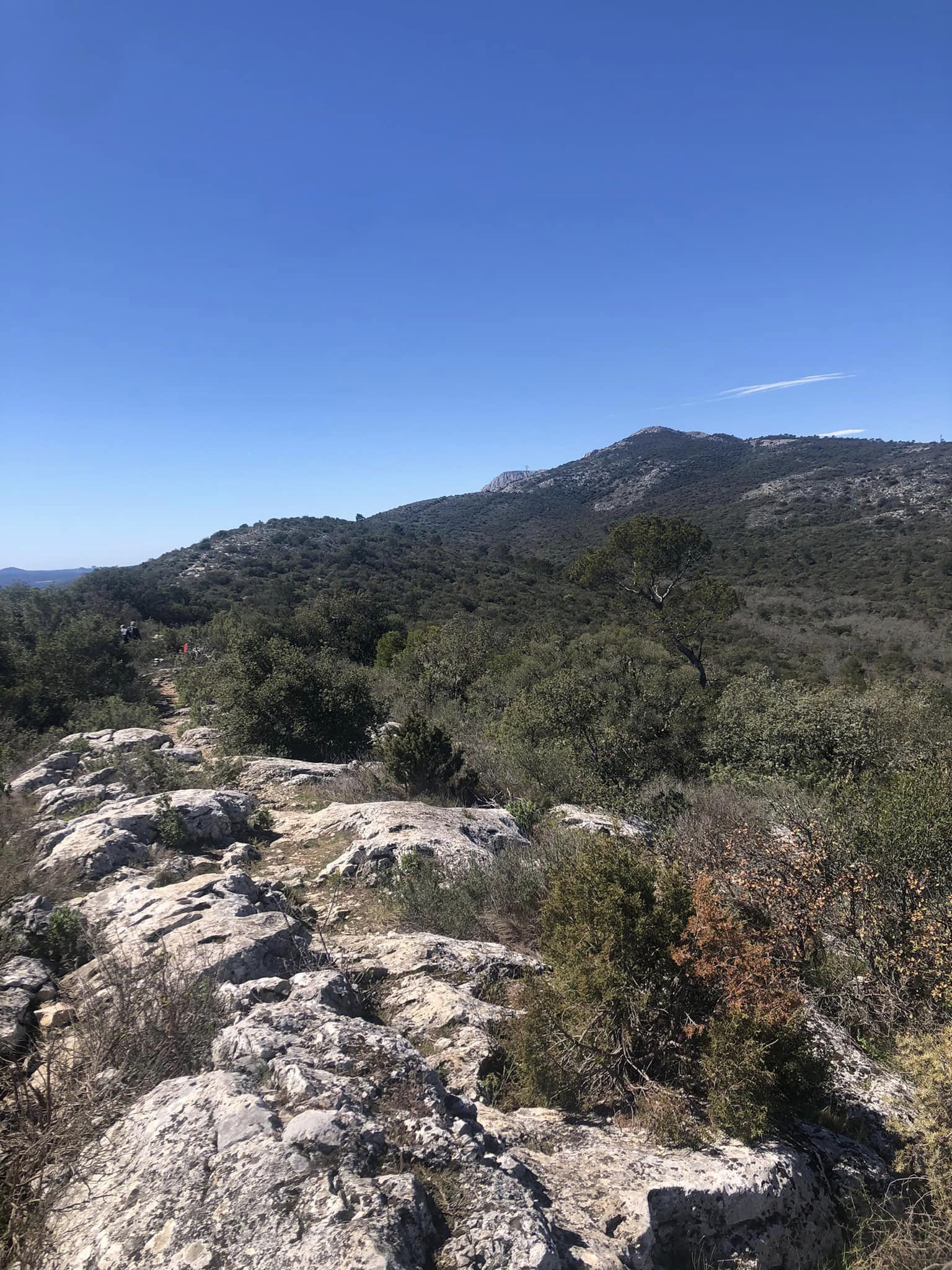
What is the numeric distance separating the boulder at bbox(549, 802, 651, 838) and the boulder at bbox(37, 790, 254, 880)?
14.9 ft

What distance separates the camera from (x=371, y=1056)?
3.12 metres

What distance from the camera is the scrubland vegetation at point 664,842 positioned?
11.1 feet

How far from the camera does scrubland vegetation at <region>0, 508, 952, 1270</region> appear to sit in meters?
3.38

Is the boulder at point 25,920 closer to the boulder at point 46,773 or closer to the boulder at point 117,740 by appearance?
the boulder at point 46,773

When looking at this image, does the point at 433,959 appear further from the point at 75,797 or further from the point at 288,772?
the point at 288,772

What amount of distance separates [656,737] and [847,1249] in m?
10.8

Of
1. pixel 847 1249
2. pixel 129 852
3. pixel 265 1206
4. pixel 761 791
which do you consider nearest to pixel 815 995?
pixel 847 1249

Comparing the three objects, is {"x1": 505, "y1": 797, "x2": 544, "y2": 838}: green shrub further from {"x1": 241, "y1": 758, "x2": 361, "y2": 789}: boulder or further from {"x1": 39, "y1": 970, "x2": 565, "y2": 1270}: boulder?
{"x1": 39, "y1": 970, "x2": 565, "y2": 1270}: boulder

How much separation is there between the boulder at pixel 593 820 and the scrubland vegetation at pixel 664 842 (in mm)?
253

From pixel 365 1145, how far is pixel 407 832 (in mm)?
4902

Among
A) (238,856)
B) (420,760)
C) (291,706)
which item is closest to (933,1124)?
(238,856)

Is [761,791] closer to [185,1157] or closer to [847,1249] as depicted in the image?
[847,1249]

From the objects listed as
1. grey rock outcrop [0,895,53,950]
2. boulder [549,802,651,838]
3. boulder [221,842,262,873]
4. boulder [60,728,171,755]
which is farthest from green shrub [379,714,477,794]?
boulder [60,728,171,755]

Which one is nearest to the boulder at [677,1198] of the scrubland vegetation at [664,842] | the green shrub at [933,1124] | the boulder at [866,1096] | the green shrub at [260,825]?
the scrubland vegetation at [664,842]
